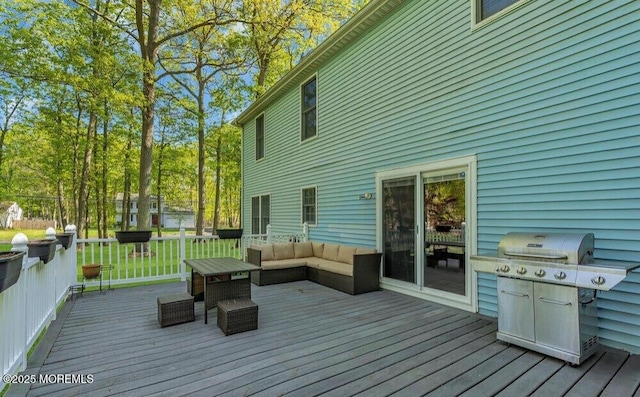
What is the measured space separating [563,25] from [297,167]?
6.24 meters

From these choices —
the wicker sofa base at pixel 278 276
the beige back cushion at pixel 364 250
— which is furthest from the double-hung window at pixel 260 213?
the beige back cushion at pixel 364 250

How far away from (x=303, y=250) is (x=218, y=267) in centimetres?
299

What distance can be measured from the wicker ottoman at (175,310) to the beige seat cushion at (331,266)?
2514 mm

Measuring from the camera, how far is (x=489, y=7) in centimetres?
412

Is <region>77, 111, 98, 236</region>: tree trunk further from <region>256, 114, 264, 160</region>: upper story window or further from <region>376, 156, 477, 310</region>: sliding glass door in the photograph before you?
<region>376, 156, 477, 310</region>: sliding glass door

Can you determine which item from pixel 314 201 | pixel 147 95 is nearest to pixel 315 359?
pixel 314 201

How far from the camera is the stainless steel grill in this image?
2.62 m

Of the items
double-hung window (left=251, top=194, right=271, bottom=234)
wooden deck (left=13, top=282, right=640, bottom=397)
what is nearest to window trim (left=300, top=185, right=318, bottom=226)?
double-hung window (left=251, top=194, right=271, bottom=234)

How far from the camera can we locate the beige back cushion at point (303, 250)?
6906mm

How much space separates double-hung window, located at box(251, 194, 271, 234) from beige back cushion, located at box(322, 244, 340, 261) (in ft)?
12.9

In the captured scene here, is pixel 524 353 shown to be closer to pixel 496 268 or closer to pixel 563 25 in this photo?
pixel 496 268

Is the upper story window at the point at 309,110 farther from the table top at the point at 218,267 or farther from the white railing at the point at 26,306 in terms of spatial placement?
the white railing at the point at 26,306

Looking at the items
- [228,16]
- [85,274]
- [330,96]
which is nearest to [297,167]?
[330,96]

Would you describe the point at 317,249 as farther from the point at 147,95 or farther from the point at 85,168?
the point at 85,168
